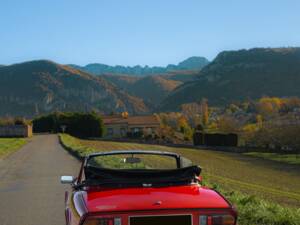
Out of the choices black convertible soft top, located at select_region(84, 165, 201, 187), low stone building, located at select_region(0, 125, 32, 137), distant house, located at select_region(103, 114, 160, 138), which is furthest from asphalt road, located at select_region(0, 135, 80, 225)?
distant house, located at select_region(103, 114, 160, 138)

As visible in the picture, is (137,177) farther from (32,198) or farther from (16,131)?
(16,131)

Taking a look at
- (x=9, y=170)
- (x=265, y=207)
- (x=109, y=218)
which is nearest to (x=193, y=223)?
(x=109, y=218)

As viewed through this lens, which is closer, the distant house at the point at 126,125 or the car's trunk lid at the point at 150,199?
the car's trunk lid at the point at 150,199

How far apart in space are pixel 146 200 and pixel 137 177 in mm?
893

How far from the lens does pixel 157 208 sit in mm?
5125

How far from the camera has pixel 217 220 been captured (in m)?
5.21

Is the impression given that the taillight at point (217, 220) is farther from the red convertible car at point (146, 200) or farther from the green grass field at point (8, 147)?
the green grass field at point (8, 147)


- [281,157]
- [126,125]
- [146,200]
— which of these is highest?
[146,200]

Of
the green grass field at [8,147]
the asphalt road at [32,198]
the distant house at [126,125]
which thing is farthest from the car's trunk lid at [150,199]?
the distant house at [126,125]

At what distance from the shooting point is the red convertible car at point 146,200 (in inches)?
200

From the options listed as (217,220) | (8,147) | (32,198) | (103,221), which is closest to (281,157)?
(8,147)

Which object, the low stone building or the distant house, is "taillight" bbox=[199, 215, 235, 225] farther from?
the distant house

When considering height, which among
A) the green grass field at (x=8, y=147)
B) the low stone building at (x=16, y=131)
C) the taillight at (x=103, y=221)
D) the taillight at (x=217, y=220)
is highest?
the taillight at (x=103, y=221)

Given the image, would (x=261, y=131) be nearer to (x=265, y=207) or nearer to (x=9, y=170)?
(x=9, y=170)
